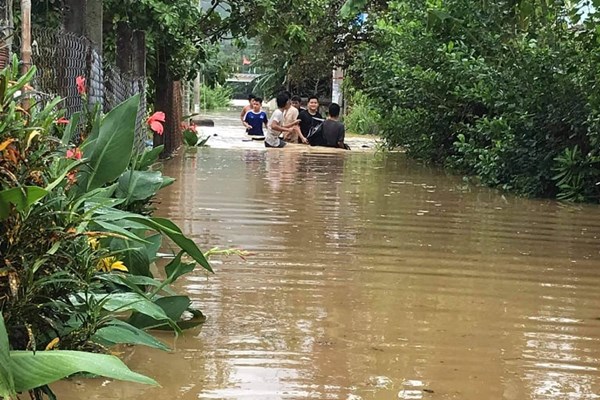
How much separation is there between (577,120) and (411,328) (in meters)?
6.51

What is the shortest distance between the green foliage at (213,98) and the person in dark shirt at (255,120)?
20220mm

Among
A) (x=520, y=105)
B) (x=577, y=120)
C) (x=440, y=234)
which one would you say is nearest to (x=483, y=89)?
(x=520, y=105)

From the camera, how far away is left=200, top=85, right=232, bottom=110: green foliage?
4466cm

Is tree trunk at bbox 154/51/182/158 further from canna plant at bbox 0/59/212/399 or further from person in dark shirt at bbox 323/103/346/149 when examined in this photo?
canna plant at bbox 0/59/212/399

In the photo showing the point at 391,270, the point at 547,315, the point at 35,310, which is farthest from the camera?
the point at 391,270

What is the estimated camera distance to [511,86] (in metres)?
11.2

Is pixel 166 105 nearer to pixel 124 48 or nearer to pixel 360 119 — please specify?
pixel 124 48

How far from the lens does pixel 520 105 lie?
36.0ft

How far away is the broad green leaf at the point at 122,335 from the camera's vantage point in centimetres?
338

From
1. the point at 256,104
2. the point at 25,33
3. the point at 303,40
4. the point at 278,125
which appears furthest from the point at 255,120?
the point at 25,33

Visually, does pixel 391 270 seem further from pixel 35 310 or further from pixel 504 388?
pixel 35 310

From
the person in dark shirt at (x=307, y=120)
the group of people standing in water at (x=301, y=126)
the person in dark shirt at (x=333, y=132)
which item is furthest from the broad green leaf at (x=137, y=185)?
the person in dark shirt at (x=307, y=120)

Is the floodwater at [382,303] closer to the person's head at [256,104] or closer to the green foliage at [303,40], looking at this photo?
the green foliage at [303,40]

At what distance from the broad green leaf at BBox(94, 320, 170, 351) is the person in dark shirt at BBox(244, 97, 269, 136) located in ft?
56.8
